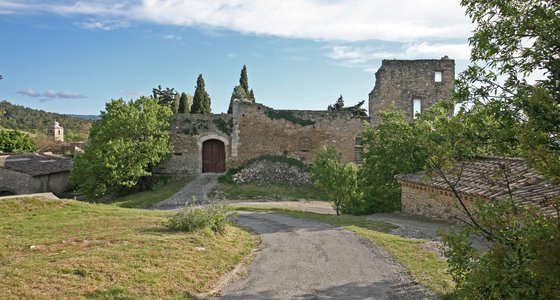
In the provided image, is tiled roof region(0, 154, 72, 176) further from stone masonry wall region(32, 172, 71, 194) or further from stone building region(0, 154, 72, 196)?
stone masonry wall region(32, 172, 71, 194)

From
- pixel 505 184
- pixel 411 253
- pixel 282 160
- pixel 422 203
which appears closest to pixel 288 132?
pixel 282 160

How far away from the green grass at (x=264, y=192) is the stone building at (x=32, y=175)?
40.5 feet

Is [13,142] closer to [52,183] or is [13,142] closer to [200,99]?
[52,183]

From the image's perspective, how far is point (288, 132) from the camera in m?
30.6

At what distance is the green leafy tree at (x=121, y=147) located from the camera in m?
24.5

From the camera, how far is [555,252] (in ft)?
11.6

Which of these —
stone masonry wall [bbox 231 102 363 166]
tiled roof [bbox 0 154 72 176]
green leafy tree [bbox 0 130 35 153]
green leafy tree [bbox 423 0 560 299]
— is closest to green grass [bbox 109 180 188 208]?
stone masonry wall [bbox 231 102 363 166]

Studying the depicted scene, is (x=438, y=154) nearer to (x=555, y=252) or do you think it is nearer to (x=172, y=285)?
(x=555, y=252)

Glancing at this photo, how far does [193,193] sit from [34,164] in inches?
523

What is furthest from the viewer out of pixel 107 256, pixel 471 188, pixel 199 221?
pixel 471 188

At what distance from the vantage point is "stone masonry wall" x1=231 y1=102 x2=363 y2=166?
3034cm

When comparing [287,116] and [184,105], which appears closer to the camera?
[287,116]

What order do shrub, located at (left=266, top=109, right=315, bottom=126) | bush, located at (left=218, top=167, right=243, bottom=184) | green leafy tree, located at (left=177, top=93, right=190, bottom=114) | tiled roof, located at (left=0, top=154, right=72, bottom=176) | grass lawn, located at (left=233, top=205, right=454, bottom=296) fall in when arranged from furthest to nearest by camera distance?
green leafy tree, located at (left=177, top=93, right=190, bottom=114)
shrub, located at (left=266, top=109, right=315, bottom=126)
tiled roof, located at (left=0, top=154, right=72, bottom=176)
bush, located at (left=218, top=167, right=243, bottom=184)
grass lawn, located at (left=233, top=205, right=454, bottom=296)

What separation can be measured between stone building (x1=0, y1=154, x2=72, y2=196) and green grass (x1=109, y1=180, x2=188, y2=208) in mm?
7261
